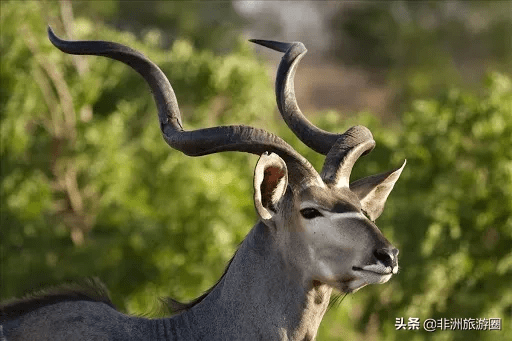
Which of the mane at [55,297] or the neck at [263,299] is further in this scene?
the mane at [55,297]

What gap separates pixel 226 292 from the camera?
26.2ft

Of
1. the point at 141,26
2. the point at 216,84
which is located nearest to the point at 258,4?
the point at 141,26

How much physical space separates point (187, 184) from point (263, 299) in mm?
15418

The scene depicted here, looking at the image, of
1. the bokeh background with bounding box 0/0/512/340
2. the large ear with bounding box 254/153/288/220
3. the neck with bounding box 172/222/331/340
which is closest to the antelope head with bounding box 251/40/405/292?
the large ear with bounding box 254/153/288/220

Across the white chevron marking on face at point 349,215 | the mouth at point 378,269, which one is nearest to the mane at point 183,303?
the white chevron marking on face at point 349,215

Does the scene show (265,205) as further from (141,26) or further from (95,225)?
(141,26)

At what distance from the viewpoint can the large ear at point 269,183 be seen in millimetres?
7363

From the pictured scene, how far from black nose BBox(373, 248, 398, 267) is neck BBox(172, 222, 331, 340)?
1.93 ft

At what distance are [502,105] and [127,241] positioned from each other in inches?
313

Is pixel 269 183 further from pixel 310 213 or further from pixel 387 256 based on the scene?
pixel 387 256

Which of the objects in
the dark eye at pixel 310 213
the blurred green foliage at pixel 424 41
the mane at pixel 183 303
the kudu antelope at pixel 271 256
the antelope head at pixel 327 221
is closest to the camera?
the antelope head at pixel 327 221

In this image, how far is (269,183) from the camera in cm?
761

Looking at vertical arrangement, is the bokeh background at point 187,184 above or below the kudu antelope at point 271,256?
below

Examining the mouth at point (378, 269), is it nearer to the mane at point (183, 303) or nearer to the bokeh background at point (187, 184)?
the mane at point (183, 303)
